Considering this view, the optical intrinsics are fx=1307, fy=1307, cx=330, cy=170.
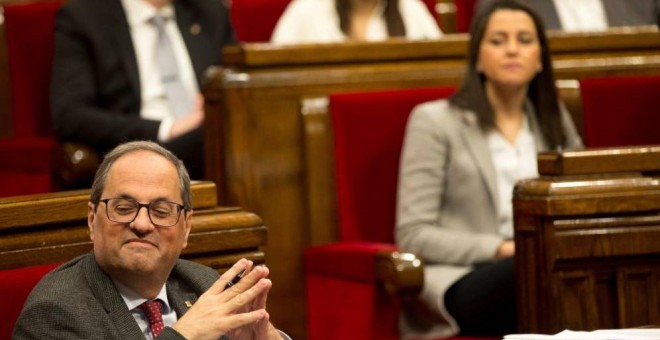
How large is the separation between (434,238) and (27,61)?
894mm

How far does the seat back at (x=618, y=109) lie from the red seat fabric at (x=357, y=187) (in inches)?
9.9

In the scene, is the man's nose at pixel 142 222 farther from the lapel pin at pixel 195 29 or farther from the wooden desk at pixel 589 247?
the lapel pin at pixel 195 29

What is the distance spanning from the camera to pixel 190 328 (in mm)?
1091

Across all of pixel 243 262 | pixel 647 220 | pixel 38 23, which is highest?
pixel 38 23

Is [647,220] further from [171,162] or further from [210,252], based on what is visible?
[171,162]

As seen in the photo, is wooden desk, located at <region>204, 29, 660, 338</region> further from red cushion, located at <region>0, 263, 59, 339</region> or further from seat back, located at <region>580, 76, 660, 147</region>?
red cushion, located at <region>0, 263, 59, 339</region>

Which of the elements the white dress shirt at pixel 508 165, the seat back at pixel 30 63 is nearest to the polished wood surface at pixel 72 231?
the white dress shirt at pixel 508 165

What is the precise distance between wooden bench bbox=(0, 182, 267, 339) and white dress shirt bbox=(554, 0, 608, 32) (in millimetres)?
1382

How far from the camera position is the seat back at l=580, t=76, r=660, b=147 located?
2.19 meters

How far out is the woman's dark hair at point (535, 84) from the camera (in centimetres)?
206

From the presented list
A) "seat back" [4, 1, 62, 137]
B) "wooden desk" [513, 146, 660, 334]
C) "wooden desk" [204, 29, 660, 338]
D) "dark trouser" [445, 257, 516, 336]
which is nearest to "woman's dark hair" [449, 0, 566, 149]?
"wooden desk" [204, 29, 660, 338]

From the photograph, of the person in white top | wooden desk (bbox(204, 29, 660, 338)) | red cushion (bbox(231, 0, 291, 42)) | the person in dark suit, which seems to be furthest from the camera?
red cushion (bbox(231, 0, 291, 42))

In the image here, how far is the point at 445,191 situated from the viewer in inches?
79.8

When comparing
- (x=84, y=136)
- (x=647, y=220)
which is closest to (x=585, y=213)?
(x=647, y=220)
